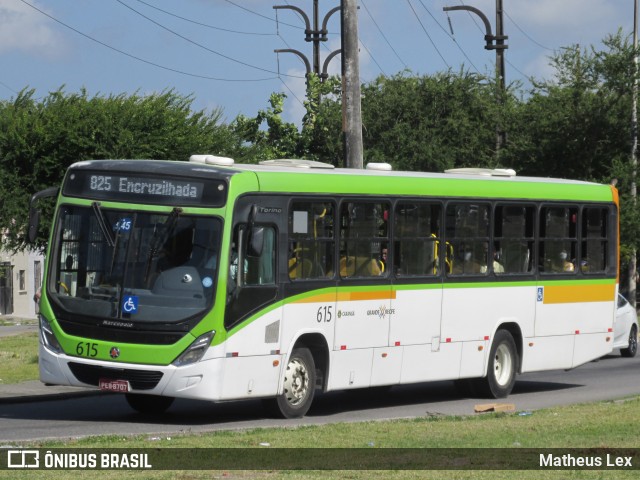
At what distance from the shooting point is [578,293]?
72.4ft

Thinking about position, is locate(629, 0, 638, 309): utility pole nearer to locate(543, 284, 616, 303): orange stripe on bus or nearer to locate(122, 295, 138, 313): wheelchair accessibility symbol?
locate(543, 284, 616, 303): orange stripe on bus

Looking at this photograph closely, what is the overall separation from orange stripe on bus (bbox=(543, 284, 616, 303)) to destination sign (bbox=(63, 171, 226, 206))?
7.07 m

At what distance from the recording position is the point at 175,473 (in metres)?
10.7

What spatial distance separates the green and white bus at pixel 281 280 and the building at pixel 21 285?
51919mm

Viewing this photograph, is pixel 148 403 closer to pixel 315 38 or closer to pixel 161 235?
pixel 161 235

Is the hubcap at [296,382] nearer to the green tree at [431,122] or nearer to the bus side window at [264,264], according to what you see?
the bus side window at [264,264]

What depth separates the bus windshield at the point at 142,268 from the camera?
51.5ft

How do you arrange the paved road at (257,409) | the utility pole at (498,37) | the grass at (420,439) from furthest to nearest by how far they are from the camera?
the utility pole at (498,37), the paved road at (257,409), the grass at (420,439)

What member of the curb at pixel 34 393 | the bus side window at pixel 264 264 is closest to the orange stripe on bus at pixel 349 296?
the bus side window at pixel 264 264

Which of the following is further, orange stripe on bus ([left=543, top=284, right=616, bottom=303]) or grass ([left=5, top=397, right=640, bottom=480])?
orange stripe on bus ([left=543, top=284, right=616, bottom=303])

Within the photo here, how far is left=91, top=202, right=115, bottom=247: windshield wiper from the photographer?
16.0m

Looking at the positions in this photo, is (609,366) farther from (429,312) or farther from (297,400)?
(297,400)

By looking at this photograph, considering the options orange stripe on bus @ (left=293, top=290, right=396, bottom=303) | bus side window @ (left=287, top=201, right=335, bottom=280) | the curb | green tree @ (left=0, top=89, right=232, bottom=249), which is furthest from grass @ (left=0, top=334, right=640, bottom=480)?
green tree @ (left=0, top=89, right=232, bottom=249)

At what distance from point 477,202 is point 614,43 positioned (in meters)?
26.0
